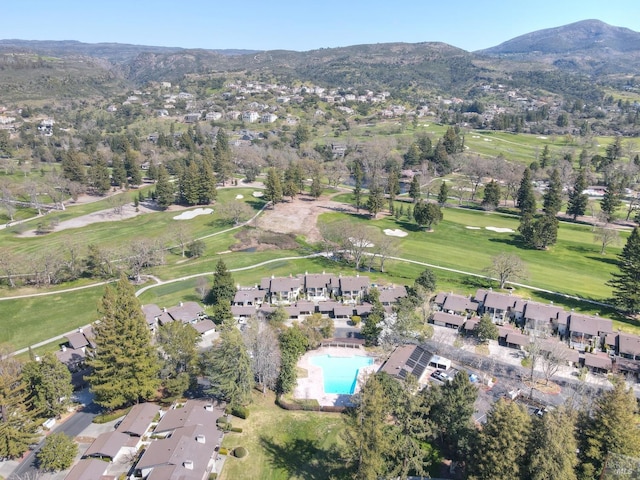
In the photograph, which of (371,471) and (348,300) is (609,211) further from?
(371,471)

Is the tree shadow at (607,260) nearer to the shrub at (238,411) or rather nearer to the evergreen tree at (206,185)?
the shrub at (238,411)

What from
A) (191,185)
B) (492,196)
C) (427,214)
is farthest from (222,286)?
(492,196)

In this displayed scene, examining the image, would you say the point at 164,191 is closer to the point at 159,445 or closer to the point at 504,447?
the point at 159,445

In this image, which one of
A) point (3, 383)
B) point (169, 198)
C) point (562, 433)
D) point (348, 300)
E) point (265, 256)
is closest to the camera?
point (562, 433)

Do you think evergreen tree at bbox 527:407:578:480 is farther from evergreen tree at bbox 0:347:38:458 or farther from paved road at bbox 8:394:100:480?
evergreen tree at bbox 0:347:38:458

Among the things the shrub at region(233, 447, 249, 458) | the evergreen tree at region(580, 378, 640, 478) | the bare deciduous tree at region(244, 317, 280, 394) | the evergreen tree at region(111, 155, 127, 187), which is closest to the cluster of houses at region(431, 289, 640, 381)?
the evergreen tree at region(580, 378, 640, 478)

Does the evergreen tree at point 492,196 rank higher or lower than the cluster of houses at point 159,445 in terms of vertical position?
higher

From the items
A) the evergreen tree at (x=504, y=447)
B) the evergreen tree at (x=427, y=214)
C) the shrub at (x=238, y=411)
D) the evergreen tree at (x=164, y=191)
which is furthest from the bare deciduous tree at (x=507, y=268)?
the evergreen tree at (x=164, y=191)

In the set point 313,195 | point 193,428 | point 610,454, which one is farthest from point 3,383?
Answer: point 313,195
